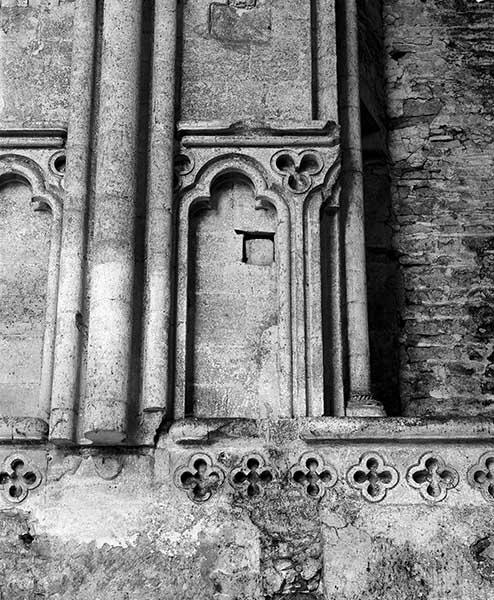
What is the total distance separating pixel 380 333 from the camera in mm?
5797

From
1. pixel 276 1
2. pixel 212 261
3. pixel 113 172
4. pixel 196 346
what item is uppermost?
pixel 276 1

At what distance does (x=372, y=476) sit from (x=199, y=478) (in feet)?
2.63

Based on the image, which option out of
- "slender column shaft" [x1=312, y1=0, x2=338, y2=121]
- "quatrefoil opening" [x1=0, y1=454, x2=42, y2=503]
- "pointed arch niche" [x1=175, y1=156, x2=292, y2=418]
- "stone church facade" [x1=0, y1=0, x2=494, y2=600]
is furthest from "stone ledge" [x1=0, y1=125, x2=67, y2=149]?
"quatrefoil opening" [x1=0, y1=454, x2=42, y2=503]

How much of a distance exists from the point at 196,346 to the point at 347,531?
1.17 meters

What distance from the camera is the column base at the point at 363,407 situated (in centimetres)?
476

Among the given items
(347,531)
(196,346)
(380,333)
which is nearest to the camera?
(347,531)

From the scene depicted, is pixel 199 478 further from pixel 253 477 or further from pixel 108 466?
pixel 108 466

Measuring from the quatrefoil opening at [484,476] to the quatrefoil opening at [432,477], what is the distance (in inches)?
3.0

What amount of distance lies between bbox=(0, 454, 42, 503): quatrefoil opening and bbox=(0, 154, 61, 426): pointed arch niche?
22cm

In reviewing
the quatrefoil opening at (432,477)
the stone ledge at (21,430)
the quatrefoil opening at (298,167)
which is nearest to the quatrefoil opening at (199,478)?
the stone ledge at (21,430)

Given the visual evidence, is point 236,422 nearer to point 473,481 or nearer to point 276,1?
point 473,481

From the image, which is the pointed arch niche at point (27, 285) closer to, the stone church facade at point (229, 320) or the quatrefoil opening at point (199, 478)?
the stone church facade at point (229, 320)

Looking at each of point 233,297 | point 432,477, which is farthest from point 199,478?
point 432,477

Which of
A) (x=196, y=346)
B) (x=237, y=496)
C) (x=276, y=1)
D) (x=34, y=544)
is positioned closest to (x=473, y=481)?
(x=237, y=496)
